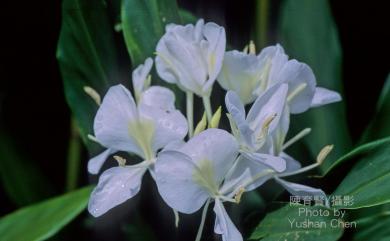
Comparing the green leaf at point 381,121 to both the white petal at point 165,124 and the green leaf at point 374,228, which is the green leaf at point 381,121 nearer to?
the green leaf at point 374,228

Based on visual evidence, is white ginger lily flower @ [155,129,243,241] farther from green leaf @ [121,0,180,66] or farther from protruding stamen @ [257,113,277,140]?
green leaf @ [121,0,180,66]

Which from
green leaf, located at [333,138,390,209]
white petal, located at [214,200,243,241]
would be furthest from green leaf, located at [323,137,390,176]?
white petal, located at [214,200,243,241]

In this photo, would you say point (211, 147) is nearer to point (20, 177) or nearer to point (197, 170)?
point (197, 170)

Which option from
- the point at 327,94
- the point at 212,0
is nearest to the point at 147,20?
the point at 212,0

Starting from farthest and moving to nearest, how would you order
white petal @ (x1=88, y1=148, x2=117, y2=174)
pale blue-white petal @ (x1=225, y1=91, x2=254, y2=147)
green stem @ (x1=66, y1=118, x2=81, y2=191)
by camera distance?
1. green stem @ (x1=66, y1=118, x2=81, y2=191)
2. white petal @ (x1=88, y1=148, x2=117, y2=174)
3. pale blue-white petal @ (x1=225, y1=91, x2=254, y2=147)

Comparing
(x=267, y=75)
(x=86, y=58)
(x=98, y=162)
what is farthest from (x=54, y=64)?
(x=267, y=75)

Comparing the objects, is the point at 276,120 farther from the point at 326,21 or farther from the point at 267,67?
the point at 326,21

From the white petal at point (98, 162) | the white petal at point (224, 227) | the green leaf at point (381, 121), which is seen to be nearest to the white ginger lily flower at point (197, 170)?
Answer: the white petal at point (224, 227)

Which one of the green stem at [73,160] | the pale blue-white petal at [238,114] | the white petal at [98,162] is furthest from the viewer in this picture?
the green stem at [73,160]
